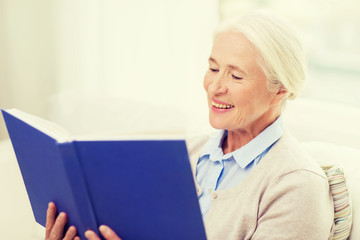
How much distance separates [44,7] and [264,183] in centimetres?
185

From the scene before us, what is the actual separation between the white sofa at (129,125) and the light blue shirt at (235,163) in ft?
0.85

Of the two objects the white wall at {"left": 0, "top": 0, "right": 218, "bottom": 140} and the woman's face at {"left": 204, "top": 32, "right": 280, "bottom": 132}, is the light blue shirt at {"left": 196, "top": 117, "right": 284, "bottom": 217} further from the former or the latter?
the white wall at {"left": 0, "top": 0, "right": 218, "bottom": 140}

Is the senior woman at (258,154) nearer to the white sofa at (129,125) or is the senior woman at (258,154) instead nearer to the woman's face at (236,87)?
Answer: the woman's face at (236,87)

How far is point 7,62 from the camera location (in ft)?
7.84

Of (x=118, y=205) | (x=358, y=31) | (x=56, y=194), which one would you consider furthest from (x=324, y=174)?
(x=358, y=31)

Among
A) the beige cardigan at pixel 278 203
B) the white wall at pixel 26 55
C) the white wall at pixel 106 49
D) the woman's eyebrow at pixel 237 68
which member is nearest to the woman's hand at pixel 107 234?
the beige cardigan at pixel 278 203

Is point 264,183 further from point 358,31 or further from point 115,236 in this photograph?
point 358,31

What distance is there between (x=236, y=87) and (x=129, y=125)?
92cm

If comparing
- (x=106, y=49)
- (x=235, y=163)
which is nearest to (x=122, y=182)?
(x=235, y=163)

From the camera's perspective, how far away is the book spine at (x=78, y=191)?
0.93 m

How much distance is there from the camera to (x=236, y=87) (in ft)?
4.22

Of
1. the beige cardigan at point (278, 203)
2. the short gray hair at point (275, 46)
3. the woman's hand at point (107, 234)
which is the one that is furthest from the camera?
the short gray hair at point (275, 46)

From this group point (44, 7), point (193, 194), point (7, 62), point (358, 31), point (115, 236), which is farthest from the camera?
point (358, 31)

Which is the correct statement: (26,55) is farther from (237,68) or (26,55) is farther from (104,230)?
(104,230)
